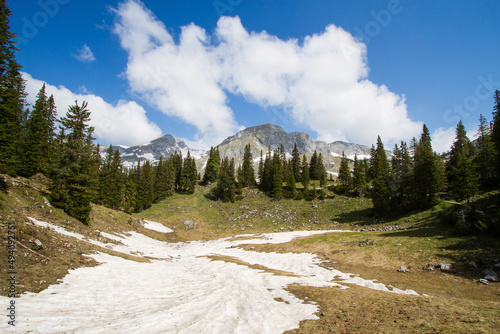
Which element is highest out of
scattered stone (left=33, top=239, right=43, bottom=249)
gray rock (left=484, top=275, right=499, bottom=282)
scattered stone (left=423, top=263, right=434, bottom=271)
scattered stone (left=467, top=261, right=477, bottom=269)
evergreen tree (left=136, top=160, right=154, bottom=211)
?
evergreen tree (left=136, top=160, right=154, bottom=211)

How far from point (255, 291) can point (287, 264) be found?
9.97m

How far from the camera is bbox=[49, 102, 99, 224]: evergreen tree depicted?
957 inches

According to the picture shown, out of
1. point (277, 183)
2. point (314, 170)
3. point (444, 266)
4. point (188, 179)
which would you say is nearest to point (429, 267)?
point (444, 266)

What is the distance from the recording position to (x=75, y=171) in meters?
25.9

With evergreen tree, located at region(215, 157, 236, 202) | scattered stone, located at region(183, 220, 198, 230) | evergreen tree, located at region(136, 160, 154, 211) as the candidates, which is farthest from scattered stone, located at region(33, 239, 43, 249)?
evergreen tree, located at region(215, 157, 236, 202)

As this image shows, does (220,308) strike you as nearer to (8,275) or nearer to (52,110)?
(8,275)

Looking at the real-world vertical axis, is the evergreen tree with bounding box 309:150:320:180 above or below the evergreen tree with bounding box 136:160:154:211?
above

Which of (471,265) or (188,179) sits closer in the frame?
(471,265)

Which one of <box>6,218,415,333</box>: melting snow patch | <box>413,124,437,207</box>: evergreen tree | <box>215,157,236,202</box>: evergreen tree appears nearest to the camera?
<box>6,218,415,333</box>: melting snow patch

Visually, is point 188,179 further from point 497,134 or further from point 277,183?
point 497,134

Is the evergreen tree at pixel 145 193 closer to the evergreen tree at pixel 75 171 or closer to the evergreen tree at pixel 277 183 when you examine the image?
the evergreen tree at pixel 75 171

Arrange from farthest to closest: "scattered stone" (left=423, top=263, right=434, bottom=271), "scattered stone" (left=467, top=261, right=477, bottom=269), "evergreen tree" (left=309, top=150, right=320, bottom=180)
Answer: "evergreen tree" (left=309, top=150, right=320, bottom=180)
"scattered stone" (left=423, top=263, right=434, bottom=271)
"scattered stone" (left=467, top=261, right=477, bottom=269)

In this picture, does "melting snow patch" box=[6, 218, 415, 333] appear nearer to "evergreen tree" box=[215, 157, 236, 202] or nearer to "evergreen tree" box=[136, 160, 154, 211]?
"evergreen tree" box=[136, 160, 154, 211]

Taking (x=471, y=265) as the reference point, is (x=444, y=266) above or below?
below
